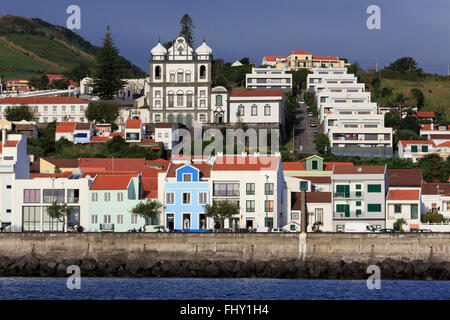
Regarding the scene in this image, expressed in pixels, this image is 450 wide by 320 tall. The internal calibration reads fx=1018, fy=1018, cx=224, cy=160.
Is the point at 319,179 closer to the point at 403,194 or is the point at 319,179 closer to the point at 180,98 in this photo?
the point at 403,194

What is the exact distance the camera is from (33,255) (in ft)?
195

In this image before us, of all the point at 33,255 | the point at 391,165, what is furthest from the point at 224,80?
the point at 33,255

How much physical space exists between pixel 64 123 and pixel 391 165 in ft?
119

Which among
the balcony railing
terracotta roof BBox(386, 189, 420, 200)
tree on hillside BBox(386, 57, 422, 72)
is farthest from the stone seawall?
tree on hillside BBox(386, 57, 422, 72)

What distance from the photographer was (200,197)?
6788 centimetres

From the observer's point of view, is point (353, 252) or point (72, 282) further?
point (353, 252)

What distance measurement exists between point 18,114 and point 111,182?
1822 inches

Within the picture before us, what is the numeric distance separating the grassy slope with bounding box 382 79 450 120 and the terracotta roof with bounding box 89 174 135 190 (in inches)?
3036

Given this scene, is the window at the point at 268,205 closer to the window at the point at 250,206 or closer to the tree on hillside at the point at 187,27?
the window at the point at 250,206

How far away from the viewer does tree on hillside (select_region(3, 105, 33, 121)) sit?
369ft

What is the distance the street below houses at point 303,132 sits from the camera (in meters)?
105

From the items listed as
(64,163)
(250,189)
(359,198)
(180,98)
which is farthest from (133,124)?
(250,189)

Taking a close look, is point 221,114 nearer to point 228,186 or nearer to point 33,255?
point 228,186

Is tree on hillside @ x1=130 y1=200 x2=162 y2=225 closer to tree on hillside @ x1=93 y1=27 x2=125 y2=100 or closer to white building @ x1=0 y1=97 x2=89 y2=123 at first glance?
white building @ x1=0 y1=97 x2=89 y2=123
